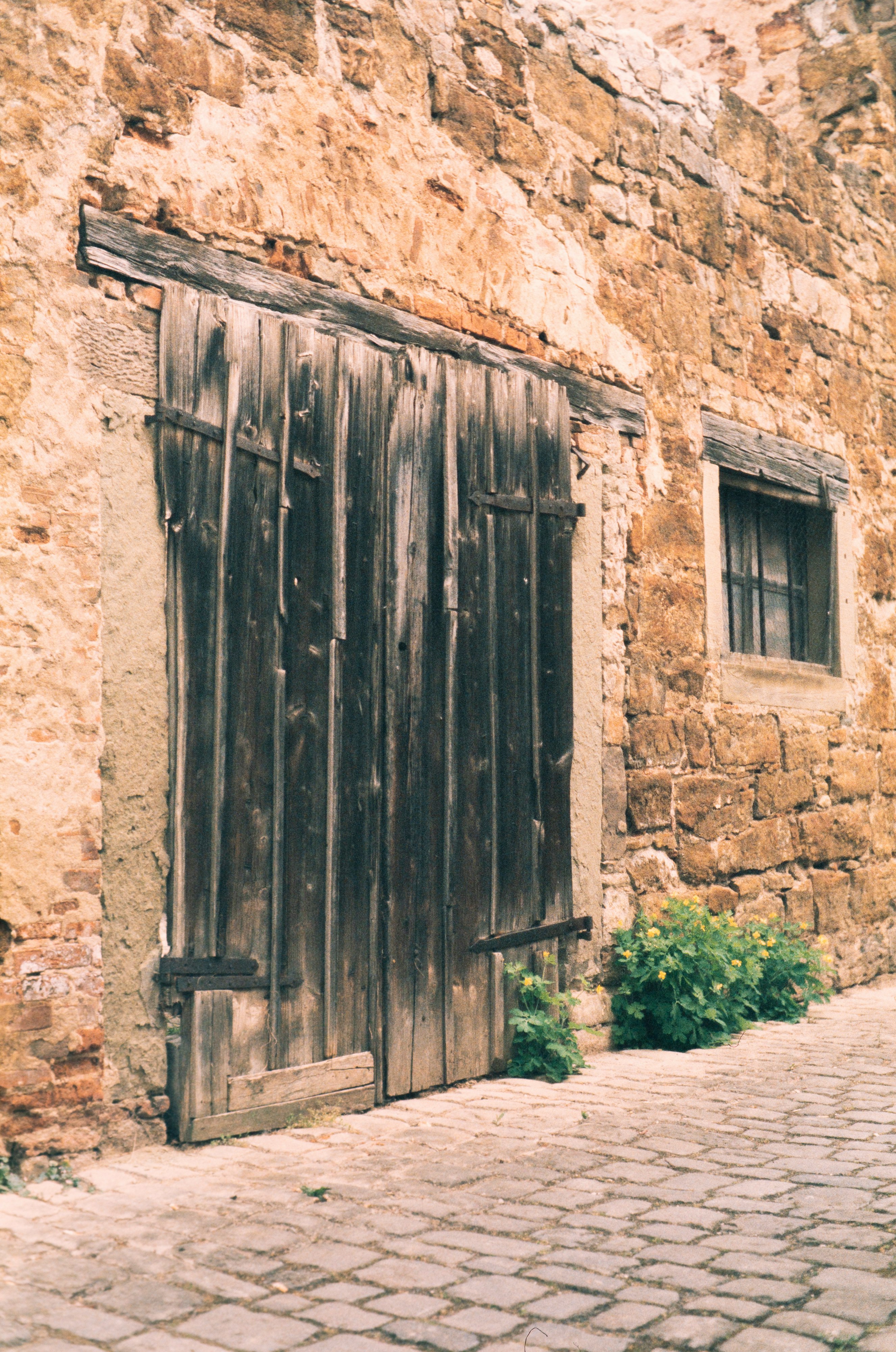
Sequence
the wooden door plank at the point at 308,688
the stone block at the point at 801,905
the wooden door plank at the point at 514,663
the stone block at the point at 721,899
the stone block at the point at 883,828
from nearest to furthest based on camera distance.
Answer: the wooden door plank at the point at 308,688, the wooden door plank at the point at 514,663, the stone block at the point at 721,899, the stone block at the point at 801,905, the stone block at the point at 883,828

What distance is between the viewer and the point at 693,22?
291 inches

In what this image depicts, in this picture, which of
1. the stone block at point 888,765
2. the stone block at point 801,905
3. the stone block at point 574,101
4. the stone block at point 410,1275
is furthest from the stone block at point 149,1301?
the stone block at point 888,765

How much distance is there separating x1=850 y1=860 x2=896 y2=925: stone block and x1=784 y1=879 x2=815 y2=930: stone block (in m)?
0.39

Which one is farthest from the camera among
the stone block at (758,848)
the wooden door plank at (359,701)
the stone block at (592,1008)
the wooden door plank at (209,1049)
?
the stone block at (758,848)

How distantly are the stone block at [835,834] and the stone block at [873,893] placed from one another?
0.13m

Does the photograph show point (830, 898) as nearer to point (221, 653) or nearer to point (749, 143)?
point (749, 143)

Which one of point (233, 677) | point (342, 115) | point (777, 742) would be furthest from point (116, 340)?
point (777, 742)

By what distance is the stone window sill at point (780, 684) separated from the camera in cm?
550

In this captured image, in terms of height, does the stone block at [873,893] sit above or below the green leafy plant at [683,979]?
above

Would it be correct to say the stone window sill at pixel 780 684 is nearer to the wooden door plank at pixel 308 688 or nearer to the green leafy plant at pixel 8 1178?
the wooden door plank at pixel 308 688

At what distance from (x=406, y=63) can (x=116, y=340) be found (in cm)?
162

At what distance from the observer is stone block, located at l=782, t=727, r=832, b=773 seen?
5.78 metres

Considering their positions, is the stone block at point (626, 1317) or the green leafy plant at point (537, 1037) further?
the green leafy plant at point (537, 1037)

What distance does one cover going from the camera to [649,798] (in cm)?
500
